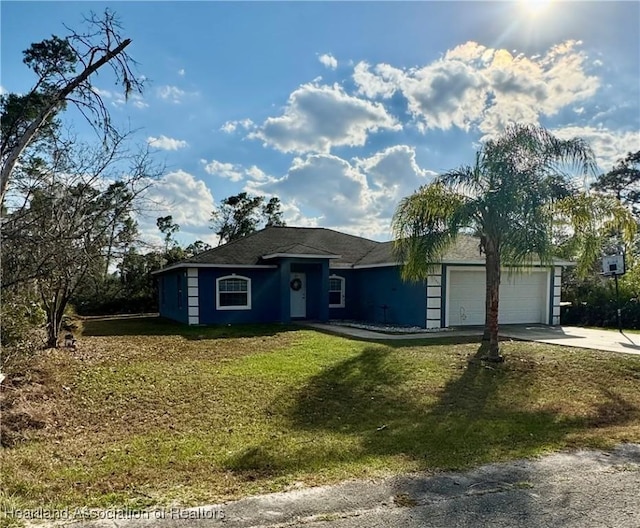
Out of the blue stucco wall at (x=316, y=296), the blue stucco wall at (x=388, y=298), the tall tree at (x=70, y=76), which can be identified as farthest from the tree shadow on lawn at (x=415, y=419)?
the blue stucco wall at (x=316, y=296)

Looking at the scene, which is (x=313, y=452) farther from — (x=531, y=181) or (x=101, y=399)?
(x=531, y=181)

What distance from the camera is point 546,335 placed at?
14391mm

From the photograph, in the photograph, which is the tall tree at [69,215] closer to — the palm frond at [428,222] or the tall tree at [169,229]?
the palm frond at [428,222]

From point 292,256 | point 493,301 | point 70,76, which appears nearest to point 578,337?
point 493,301

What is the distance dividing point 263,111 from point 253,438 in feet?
36.9

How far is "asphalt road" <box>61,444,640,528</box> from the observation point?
3.36m

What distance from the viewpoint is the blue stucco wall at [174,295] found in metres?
18.3

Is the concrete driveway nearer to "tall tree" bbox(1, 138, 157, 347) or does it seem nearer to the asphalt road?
the asphalt road

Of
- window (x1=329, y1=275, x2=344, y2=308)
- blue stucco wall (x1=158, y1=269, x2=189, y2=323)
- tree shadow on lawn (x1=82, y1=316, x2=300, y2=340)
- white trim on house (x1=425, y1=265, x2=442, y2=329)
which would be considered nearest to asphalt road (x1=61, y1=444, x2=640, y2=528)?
tree shadow on lawn (x1=82, y1=316, x2=300, y2=340)

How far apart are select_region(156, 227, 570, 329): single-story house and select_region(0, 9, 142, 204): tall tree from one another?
34.5 feet

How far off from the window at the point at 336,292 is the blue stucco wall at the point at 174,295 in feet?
19.1

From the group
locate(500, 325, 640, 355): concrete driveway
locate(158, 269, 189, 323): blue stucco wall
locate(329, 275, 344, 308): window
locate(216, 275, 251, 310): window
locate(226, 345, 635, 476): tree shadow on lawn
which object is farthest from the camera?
locate(329, 275, 344, 308): window

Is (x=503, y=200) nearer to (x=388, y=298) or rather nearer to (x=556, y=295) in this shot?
(x=388, y=298)

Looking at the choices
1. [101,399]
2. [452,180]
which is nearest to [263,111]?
[452,180]
